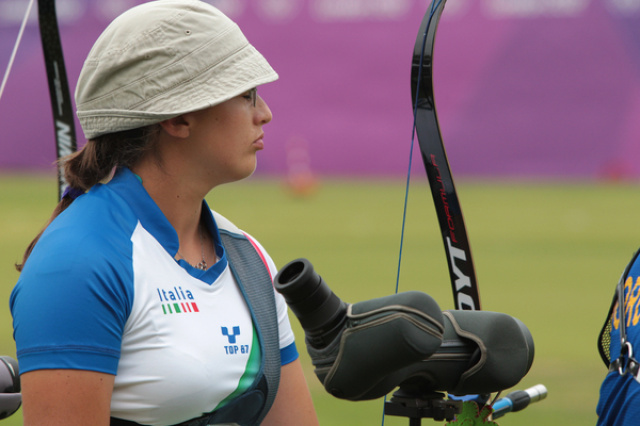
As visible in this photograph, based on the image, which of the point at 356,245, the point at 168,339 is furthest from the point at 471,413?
the point at 356,245

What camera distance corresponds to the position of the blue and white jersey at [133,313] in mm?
Result: 1625

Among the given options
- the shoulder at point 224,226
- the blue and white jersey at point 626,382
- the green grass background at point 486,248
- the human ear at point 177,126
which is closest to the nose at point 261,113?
the human ear at point 177,126

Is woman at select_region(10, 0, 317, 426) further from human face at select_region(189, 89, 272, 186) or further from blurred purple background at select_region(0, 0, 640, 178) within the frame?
blurred purple background at select_region(0, 0, 640, 178)

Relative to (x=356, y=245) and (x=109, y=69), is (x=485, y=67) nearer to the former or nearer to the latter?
(x=356, y=245)

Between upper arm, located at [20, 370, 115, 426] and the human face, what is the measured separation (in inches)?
19.7

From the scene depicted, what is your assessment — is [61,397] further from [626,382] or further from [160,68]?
[626,382]

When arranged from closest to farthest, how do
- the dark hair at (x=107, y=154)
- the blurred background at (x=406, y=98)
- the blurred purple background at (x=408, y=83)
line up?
the dark hair at (x=107, y=154), the blurred background at (x=406, y=98), the blurred purple background at (x=408, y=83)

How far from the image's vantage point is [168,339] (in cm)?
174

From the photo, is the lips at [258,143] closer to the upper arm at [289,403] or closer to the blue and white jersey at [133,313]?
the blue and white jersey at [133,313]

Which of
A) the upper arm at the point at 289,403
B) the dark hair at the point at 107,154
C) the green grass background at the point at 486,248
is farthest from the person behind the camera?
the green grass background at the point at 486,248

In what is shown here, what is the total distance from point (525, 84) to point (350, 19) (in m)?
4.69

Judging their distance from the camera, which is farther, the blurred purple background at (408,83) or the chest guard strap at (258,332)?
the blurred purple background at (408,83)

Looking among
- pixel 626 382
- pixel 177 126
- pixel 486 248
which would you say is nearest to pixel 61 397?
pixel 177 126

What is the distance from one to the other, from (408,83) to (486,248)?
39.3ft
